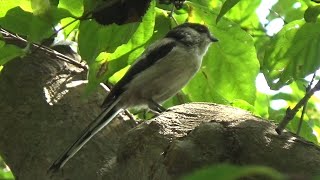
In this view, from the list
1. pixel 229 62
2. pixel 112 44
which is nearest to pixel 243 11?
pixel 229 62

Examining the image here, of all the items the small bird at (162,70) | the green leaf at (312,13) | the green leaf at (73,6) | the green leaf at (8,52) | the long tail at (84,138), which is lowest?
the small bird at (162,70)

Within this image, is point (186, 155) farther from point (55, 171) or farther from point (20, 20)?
point (20, 20)

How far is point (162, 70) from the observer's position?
3.99 meters

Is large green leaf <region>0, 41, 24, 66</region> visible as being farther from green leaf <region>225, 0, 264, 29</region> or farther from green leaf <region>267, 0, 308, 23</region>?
green leaf <region>267, 0, 308, 23</region>

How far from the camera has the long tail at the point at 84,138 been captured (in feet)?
7.81

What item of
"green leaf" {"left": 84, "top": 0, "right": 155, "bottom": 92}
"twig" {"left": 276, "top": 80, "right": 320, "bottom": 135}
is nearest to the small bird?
"green leaf" {"left": 84, "top": 0, "right": 155, "bottom": 92}

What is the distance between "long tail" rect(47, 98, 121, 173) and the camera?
2.38 meters

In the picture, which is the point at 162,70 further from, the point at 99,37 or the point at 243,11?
the point at 99,37

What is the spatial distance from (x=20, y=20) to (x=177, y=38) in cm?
187

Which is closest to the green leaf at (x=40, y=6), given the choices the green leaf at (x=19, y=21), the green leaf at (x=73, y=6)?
the green leaf at (x=19, y=21)

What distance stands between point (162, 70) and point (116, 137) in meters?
1.42

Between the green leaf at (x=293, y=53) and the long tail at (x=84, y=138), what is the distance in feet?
2.72

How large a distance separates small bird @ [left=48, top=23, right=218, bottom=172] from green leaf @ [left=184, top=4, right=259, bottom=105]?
0.61 meters

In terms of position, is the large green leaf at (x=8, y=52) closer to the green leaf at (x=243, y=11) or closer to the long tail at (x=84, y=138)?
the long tail at (x=84, y=138)
